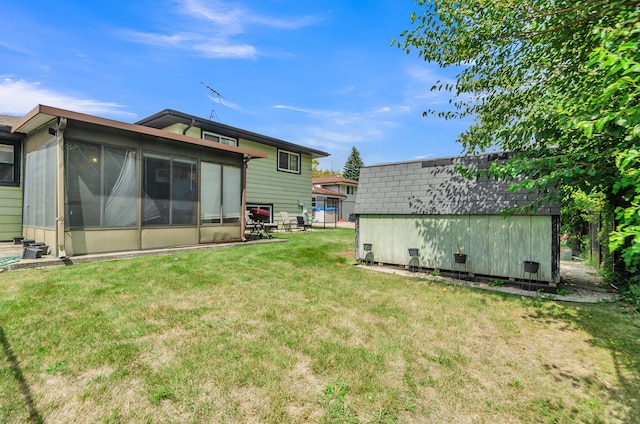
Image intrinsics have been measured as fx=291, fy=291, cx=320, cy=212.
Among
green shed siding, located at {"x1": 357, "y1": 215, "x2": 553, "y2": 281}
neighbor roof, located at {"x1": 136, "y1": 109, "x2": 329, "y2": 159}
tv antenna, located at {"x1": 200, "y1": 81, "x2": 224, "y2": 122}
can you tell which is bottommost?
green shed siding, located at {"x1": 357, "y1": 215, "x2": 553, "y2": 281}

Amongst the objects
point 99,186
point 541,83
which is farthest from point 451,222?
point 99,186

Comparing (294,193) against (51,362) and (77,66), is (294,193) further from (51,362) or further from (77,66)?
(51,362)

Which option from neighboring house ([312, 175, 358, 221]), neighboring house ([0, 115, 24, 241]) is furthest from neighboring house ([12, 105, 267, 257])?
neighboring house ([312, 175, 358, 221])

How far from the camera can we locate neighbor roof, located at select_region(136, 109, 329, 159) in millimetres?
10524

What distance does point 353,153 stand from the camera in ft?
171

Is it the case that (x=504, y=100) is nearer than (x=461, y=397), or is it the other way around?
(x=461, y=397)

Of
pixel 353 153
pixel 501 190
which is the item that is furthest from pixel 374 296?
pixel 353 153

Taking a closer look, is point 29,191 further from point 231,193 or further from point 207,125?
point 207,125

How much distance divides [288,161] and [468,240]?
10.9m

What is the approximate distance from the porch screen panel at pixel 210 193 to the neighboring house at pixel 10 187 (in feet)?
16.1

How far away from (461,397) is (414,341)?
0.93 m

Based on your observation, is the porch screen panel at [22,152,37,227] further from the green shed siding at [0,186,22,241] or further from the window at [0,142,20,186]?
the window at [0,142,20,186]

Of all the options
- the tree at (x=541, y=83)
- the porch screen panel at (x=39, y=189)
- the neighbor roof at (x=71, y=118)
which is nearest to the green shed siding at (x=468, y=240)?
the tree at (x=541, y=83)

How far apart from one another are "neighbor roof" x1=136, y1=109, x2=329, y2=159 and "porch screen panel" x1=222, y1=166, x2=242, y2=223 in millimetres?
3120
